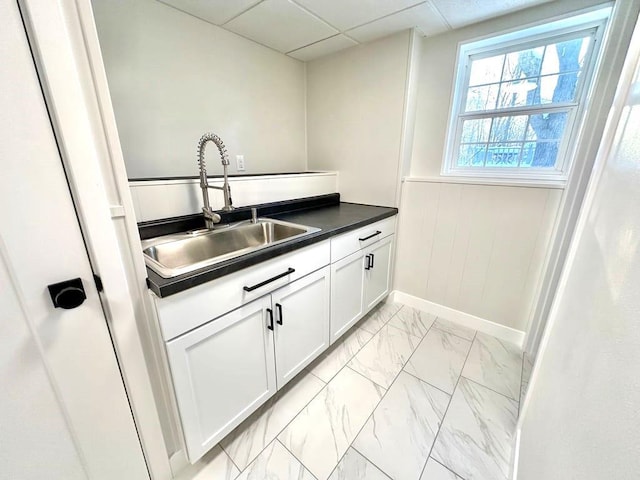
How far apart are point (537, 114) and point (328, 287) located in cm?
171

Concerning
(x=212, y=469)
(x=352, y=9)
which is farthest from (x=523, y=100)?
(x=212, y=469)

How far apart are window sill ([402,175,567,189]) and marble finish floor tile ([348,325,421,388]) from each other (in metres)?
1.18

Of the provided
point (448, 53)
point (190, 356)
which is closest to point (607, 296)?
point (190, 356)

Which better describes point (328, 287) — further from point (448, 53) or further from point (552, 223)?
point (448, 53)

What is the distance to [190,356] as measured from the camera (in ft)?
3.04

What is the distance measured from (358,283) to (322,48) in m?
1.83

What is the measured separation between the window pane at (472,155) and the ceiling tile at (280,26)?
4.07ft

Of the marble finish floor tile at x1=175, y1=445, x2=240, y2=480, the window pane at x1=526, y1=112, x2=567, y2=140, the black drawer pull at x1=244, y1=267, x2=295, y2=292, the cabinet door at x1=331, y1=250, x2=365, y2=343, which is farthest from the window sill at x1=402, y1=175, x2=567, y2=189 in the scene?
the marble finish floor tile at x1=175, y1=445, x2=240, y2=480

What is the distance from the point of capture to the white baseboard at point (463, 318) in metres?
1.83

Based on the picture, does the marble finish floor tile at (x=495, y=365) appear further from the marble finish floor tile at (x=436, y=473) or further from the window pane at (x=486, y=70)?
the window pane at (x=486, y=70)

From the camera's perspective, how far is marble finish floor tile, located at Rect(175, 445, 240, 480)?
3.49 feet

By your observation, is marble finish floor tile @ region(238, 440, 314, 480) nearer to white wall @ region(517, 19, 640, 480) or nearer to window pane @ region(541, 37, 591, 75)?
white wall @ region(517, 19, 640, 480)

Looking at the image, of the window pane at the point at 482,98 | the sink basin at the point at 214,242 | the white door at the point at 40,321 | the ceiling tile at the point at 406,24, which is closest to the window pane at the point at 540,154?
the window pane at the point at 482,98

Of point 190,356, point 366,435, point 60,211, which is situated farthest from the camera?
point 366,435
